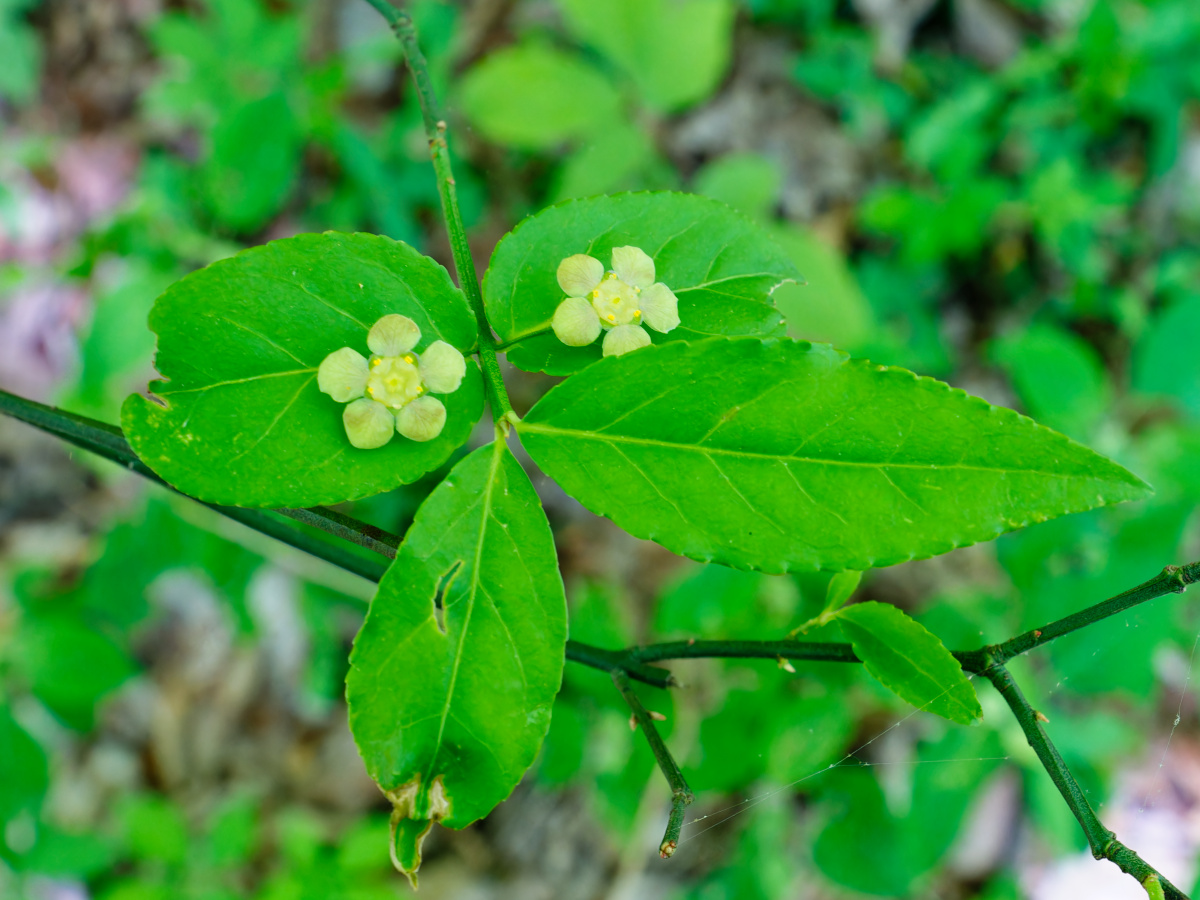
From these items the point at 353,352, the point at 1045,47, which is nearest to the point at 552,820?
the point at 353,352

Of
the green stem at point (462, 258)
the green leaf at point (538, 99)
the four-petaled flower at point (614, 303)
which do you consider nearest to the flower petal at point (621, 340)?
the four-petaled flower at point (614, 303)

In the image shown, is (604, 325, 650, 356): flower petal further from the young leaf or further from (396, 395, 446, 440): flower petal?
the young leaf

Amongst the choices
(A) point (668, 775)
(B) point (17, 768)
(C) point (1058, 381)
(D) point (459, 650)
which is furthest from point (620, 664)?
(C) point (1058, 381)

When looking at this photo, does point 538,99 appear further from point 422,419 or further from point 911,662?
point 911,662

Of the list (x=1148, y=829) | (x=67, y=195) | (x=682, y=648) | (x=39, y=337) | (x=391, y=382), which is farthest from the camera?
(x=67, y=195)

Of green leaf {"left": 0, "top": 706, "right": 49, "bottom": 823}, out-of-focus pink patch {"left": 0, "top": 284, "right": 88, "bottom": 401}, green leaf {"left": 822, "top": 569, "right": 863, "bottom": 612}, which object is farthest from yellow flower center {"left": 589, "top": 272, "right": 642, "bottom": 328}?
out-of-focus pink patch {"left": 0, "top": 284, "right": 88, "bottom": 401}

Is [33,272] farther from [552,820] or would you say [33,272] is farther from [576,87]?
[552,820]
